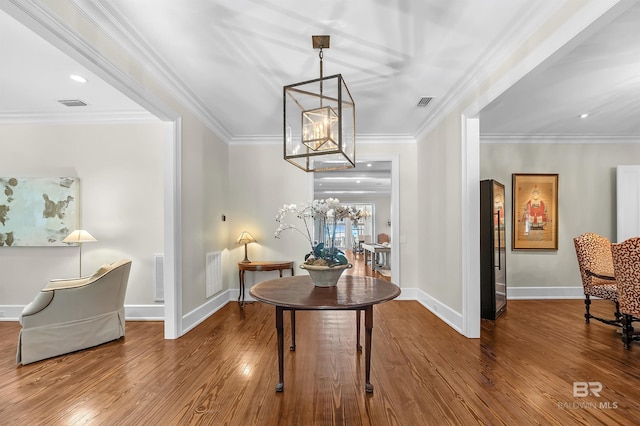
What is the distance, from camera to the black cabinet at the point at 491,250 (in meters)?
4.27

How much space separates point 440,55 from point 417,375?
281 centimetres

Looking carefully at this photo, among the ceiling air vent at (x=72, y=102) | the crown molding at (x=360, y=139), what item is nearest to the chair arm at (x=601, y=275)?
the crown molding at (x=360, y=139)

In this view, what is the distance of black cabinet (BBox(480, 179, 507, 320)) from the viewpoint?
14.0 feet

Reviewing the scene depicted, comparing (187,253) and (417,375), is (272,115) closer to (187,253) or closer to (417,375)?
(187,253)

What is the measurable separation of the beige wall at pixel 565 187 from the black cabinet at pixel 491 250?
4.27 feet

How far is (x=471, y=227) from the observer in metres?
3.60

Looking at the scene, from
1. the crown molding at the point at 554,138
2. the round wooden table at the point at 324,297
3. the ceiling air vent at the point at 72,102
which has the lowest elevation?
the round wooden table at the point at 324,297

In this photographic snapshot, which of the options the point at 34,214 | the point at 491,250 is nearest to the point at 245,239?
the point at 34,214

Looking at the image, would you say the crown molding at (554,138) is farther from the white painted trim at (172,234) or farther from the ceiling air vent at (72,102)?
the ceiling air vent at (72,102)

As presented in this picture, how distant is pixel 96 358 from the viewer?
313 cm

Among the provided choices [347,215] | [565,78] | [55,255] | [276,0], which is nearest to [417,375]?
[347,215]

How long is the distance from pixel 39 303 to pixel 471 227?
14.4ft
